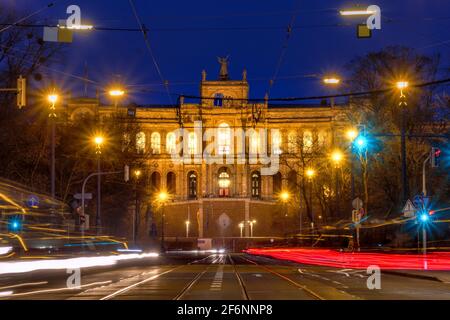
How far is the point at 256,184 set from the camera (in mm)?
131625

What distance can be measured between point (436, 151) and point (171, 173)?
99.1 meters

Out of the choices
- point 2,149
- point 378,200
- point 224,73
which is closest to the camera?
point 2,149

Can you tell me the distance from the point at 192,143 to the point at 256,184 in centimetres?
1249

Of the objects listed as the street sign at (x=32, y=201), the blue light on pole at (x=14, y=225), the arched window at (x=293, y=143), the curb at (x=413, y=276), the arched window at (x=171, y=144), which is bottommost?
the curb at (x=413, y=276)

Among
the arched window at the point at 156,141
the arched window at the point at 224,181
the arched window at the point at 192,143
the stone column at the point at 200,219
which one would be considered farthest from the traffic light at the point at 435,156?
the arched window at the point at 156,141

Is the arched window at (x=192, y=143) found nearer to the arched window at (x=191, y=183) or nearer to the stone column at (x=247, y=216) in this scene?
the arched window at (x=191, y=183)

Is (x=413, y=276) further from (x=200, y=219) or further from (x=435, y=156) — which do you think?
(x=200, y=219)

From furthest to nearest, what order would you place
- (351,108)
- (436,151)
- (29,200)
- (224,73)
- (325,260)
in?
(224,73) < (351,108) < (325,260) < (29,200) < (436,151)

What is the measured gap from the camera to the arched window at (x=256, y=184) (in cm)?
13075

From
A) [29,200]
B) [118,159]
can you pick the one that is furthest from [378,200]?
[29,200]

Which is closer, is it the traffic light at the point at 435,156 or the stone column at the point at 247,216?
the traffic light at the point at 435,156

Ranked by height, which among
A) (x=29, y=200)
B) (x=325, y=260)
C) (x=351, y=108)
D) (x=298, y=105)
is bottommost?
(x=325, y=260)

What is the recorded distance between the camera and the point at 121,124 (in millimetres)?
67375

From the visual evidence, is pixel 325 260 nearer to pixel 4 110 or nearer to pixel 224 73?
pixel 4 110
